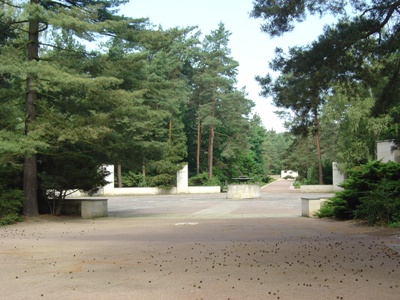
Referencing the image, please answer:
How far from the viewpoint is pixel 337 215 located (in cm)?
1744

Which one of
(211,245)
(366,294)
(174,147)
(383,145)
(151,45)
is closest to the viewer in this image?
(366,294)

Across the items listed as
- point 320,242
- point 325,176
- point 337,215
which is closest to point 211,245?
point 320,242

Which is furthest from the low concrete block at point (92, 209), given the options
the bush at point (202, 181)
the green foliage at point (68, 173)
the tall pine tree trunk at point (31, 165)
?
the bush at point (202, 181)

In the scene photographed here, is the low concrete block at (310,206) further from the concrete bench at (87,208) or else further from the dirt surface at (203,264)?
the concrete bench at (87,208)

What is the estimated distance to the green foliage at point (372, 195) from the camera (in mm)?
14531

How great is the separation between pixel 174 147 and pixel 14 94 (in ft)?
102

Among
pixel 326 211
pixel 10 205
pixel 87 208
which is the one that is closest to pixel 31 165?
pixel 10 205

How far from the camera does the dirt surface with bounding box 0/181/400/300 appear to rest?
6246 mm

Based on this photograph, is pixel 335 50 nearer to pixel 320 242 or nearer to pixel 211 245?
pixel 320 242

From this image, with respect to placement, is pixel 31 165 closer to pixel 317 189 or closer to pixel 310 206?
pixel 310 206

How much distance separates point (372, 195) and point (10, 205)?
12.9 m

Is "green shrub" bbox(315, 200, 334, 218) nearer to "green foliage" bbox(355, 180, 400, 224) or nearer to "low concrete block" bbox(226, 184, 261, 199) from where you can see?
"green foliage" bbox(355, 180, 400, 224)

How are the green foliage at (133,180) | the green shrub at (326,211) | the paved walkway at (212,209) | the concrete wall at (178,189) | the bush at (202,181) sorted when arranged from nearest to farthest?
1. the green shrub at (326,211)
2. the paved walkway at (212,209)
3. the concrete wall at (178,189)
4. the green foliage at (133,180)
5. the bush at (202,181)

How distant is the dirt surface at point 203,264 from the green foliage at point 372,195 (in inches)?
34.8
